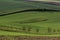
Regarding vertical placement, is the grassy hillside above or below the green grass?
above

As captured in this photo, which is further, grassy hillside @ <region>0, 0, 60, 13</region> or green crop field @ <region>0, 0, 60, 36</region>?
grassy hillside @ <region>0, 0, 60, 13</region>

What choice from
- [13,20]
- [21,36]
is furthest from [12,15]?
[21,36]

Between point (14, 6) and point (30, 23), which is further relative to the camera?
point (14, 6)

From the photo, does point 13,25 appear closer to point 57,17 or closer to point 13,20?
point 13,20

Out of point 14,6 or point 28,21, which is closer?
point 28,21

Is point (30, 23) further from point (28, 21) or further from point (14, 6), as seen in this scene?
point (14, 6)

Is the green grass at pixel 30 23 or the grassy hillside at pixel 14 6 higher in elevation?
the grassy hillside at pixel 14 6

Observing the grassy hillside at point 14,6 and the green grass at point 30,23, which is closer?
the green grass at point 30,23

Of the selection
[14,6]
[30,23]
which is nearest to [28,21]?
[30,23]

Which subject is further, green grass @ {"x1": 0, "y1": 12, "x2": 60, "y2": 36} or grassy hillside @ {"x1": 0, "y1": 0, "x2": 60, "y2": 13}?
grassy hillside @ {"x1": 0, "y1": 0, "x2": 60, "y2": 13}
